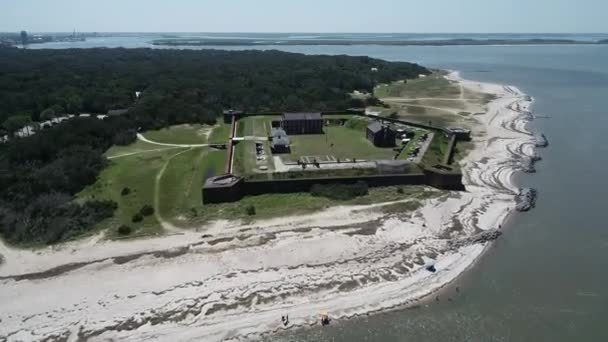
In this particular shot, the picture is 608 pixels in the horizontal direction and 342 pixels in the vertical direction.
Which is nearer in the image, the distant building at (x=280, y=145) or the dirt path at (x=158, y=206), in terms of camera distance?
the dirt path at (x=158, y=206)

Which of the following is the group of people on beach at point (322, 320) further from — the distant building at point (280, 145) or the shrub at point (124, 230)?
the distant building at point (280, 145)

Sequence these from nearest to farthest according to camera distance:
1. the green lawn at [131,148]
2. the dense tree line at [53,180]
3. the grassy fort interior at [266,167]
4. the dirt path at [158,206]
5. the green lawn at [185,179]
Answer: the dense tree line at [53,180], the dirt path at [158,206], the green lawn at [185,179], the grassy fort interior at [266,167], the green lawn at [131,148]

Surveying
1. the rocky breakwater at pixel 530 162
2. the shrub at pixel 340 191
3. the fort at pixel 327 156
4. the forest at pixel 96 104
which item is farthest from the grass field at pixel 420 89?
the shrub at pixel 340 191

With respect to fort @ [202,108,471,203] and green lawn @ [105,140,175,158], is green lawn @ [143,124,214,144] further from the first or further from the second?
fort @ [202,108,471,203]

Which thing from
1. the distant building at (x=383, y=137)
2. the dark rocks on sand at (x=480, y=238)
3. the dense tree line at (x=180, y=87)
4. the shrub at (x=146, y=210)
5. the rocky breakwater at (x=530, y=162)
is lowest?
the dark rocks on sand at (x=480, y=238)

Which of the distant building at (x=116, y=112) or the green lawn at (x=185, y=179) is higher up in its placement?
the distant building at (x=116, y=112)

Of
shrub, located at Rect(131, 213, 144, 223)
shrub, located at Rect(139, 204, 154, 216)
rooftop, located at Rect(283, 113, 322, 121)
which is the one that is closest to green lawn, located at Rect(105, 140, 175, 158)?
rooftop, located at Rect(283, 113, 322, 121)

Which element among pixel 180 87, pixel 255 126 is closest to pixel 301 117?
pixel 255 126
